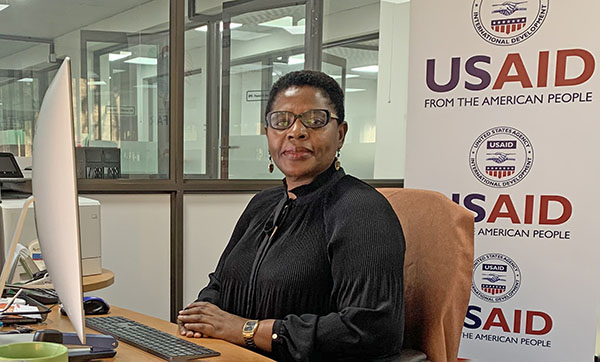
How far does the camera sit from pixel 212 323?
4.73 feet

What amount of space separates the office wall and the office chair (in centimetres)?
193

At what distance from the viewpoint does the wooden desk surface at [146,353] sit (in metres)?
1.18

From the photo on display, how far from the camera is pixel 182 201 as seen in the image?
11.1 feet

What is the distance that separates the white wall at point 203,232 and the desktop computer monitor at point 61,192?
2.53m

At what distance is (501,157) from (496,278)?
0.56 metres

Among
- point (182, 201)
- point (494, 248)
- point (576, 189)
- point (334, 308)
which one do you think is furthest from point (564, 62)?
point (182, 201)

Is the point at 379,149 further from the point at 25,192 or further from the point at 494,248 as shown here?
the point at 25,192

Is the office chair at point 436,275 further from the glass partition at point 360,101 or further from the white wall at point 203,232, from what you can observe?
the glass partition at point 360,101

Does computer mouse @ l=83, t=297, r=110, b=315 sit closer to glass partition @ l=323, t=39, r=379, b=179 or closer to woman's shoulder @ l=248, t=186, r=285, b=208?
woman's shoulder @ l=248, t=186, r=285, b=208

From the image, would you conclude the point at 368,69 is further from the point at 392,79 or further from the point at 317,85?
the point at 317,85

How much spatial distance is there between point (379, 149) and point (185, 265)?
166 cm

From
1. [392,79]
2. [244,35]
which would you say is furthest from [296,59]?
[392,79]

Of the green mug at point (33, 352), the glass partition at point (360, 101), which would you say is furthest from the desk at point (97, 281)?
the glass partition at point (360, 101)

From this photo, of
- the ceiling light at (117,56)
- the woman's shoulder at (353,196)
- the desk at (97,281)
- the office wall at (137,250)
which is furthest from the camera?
the ceiling light at (117,56)
